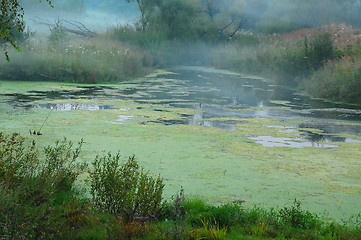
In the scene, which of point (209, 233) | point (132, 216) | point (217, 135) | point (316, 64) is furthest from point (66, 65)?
point (209, 233)

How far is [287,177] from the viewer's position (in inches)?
252

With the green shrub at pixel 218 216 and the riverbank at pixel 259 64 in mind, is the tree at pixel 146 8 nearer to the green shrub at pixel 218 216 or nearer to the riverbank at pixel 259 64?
the riverbank at pixel 259 64

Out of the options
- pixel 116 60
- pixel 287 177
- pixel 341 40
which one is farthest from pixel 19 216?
pixel 341 40

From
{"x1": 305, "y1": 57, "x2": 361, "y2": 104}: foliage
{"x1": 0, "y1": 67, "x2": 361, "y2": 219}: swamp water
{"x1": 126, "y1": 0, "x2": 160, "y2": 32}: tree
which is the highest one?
{"x1": 126, "y1": 0, "x2": 160, "y2": 32}: tree

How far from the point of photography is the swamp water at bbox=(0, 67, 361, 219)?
19.4 ft

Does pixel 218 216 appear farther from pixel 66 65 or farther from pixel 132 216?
pixel 66 65

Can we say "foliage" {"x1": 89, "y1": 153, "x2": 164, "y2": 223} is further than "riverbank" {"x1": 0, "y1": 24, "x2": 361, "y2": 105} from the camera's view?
No

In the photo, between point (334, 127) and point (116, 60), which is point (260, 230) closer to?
point (334, 127)

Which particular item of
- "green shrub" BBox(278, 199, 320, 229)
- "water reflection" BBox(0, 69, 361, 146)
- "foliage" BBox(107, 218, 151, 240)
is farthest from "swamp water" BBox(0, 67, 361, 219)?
"foliage" BBox(107, 218, 151, 240)

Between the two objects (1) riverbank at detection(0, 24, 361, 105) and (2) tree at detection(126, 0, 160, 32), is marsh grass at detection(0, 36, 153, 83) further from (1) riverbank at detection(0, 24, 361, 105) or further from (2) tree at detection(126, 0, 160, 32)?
(2) tree at detection(126, 0, 160, 32)

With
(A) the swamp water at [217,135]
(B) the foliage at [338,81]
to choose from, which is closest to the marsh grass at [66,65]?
(A) the swamp water at [217,135]

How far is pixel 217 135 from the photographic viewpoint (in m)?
9.04

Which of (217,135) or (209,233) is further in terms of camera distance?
(217,135)

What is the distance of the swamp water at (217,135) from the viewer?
5918mm
